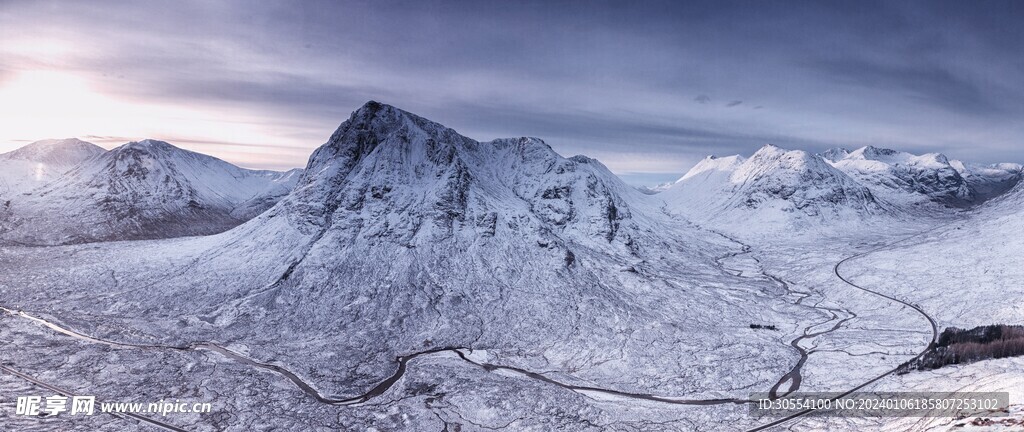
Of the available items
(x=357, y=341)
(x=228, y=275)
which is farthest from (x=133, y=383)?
(x=228, y=275)

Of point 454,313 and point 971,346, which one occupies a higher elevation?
point 971,346

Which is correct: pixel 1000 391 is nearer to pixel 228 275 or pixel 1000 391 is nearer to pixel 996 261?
pixel 996 261

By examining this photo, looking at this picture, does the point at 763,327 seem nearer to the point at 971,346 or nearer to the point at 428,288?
the point at 971,346

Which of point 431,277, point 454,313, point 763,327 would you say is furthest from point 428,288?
point 763,327

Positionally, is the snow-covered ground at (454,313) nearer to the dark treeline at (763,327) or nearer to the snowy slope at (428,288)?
the snowy slope at (428,288)

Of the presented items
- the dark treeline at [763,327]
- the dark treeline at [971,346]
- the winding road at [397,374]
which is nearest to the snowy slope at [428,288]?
the dark treeline at [763,327]

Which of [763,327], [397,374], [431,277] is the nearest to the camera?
[397,374]
